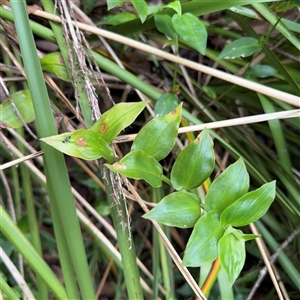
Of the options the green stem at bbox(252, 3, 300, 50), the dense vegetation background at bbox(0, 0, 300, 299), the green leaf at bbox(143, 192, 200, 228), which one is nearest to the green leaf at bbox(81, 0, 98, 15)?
the dense vegetation background at bbox(0, 0, 300, 299)

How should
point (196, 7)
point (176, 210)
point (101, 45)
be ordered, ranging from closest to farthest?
1. point (176, 210)
2. point (196, 7)
3. point (101, 45)

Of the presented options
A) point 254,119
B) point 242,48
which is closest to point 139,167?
point 254,119

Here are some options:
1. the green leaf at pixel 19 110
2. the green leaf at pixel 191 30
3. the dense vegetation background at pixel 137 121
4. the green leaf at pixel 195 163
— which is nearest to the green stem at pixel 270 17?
the dense vegetation background at pixel 137 121

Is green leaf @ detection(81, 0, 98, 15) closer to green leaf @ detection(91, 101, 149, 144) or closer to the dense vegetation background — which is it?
the dense vegetation background

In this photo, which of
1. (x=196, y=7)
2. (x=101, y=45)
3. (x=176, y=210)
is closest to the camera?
(x=176, y=210)

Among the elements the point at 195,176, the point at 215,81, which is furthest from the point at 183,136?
the point at 195,176

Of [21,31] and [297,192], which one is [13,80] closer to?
[21,31]

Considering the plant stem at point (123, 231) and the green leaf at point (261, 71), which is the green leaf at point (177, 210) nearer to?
the plant stem at point (123, 231)
